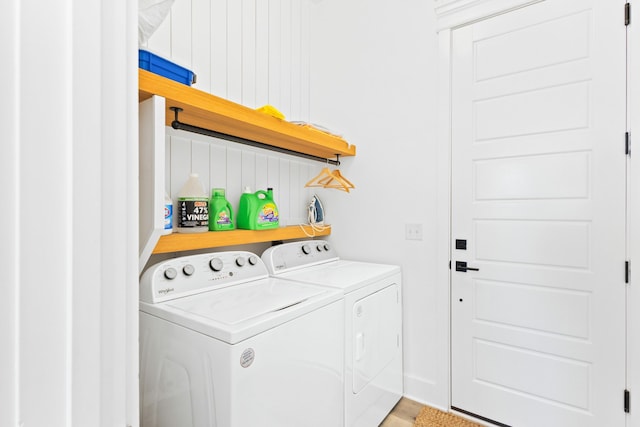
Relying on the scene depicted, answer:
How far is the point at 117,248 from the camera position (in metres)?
0.46

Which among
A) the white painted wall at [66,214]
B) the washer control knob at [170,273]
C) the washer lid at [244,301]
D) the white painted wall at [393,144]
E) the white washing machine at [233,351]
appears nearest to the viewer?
the white painted wall at [66,214]

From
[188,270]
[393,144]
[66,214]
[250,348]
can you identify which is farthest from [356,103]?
[66,214]

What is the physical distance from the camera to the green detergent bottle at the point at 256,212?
1809 millimetres

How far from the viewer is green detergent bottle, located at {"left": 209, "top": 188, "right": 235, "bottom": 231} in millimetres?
1686

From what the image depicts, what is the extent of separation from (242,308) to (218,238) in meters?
0.51

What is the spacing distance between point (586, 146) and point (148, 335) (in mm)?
2194

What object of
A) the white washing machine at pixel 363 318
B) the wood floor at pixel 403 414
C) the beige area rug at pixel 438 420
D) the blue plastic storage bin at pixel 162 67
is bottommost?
the wood floor at pixel 403 414

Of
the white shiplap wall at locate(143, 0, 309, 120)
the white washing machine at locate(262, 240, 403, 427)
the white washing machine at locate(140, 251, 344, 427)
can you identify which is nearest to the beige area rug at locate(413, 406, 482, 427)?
the white washing machine at locate(262, 240, 403, 427)

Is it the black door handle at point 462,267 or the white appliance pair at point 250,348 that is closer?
the white appliance pair at point 250,348

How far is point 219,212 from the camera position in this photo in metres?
1.70

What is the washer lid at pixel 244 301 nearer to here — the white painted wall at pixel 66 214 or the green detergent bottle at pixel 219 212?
the green detergent bottle at pixel 219 212

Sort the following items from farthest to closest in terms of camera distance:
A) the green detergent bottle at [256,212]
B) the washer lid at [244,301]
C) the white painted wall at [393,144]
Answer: the white painted wall at [393,144], the green detergent bottle at [256,212], the washer lid at [244,301]

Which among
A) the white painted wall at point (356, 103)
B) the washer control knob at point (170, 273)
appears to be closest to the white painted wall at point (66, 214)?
the washer control knob at point (170, 273)

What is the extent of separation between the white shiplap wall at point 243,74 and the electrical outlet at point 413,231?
2.52 feet
